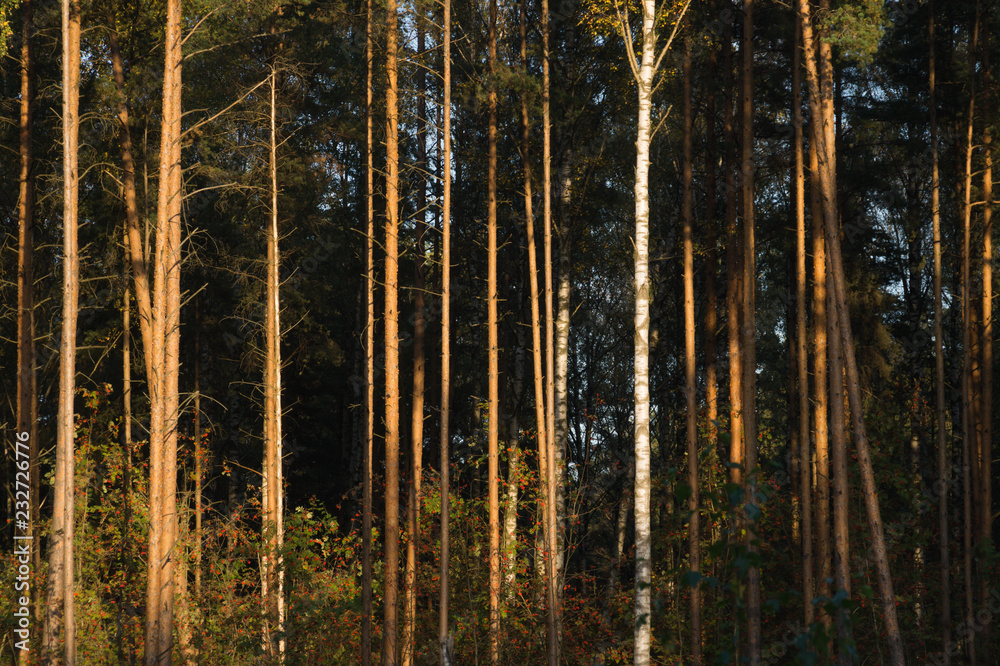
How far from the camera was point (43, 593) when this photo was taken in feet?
39.7

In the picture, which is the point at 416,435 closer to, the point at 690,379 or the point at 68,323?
the point at 690,379

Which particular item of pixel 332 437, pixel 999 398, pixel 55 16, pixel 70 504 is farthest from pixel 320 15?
pixel 999 398

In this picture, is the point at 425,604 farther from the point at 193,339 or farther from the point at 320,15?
the point at 320,15

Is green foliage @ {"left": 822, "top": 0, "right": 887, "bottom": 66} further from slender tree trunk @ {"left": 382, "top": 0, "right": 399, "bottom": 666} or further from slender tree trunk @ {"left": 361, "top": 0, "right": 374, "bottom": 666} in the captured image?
slender tree trunk @ {"left": 361, "top": 0, "right": 374, "bottom": 666}

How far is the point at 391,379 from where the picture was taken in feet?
38.7

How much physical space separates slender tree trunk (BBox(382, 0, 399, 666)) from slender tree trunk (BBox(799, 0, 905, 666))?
618cm

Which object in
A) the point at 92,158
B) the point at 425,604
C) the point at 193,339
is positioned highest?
the point at 92,158

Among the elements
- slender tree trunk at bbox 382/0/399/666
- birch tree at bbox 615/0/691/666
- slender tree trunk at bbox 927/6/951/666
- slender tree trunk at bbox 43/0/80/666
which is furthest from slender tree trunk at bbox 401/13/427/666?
slender tree trunk at bbox 927/6/951/666

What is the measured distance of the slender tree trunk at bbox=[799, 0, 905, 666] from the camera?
9406mm

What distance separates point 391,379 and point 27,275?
5.94m

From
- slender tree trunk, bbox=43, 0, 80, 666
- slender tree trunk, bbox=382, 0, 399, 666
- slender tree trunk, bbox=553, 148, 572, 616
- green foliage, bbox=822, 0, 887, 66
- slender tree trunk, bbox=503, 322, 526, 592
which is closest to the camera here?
slender tree trunk, bbox=43, 0, 80, 666

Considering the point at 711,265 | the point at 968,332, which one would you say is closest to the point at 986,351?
the point at 968,332

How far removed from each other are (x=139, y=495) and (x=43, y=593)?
2068mm

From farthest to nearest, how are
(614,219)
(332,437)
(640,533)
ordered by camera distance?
(332,437) < (614,219) < (640,533)
